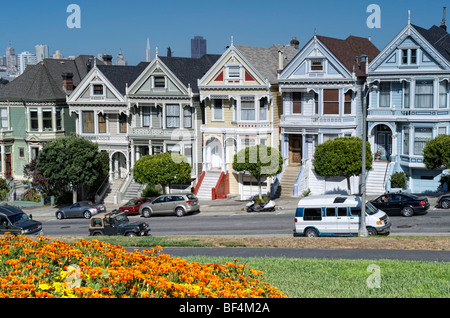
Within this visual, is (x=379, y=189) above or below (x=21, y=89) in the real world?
below

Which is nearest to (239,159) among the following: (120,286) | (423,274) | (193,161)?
(193,161)

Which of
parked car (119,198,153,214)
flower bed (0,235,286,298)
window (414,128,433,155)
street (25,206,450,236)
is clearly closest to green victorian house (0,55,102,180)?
street (25,206,450,236)

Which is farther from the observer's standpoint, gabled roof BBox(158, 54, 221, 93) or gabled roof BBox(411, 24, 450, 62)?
gabled roof BBox(158, 54, 221, 93)

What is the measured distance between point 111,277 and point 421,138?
3433 cm

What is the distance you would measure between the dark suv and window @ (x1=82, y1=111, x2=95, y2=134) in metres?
19.7

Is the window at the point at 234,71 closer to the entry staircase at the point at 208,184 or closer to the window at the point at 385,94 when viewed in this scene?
the entry staircase at the point at 208,184

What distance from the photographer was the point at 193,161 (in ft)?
164

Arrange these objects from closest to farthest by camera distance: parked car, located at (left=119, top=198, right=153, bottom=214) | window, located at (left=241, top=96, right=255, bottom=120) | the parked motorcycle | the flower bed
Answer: the flower bed → the parked motorcycle → parked car, located at (left=119, top=198, right=153, bottom=214) → window, located at (left=241, top=96, right=255, bottom=120)

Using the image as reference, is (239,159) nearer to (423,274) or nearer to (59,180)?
(59,180)

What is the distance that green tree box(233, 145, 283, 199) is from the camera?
1699 inches

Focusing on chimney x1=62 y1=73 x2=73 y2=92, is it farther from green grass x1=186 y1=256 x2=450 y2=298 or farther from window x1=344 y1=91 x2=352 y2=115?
green grass x1=186 y1=256 x2=450 y2=298

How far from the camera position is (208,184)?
48188mm
